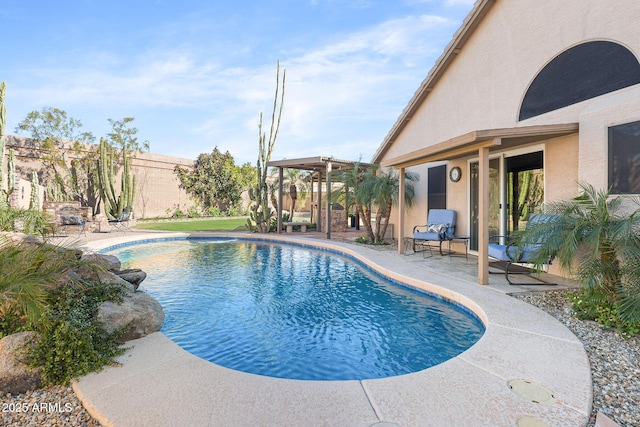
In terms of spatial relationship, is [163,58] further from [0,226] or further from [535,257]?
[535,257]

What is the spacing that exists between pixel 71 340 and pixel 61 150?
18972 mm

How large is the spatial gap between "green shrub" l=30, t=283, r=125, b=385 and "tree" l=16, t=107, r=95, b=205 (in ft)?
53.7

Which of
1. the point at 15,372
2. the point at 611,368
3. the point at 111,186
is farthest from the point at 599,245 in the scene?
the point at 111,186

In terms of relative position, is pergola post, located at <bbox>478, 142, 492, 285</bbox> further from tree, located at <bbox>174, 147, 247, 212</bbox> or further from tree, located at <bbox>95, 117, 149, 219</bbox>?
tree, located at <bbox>174, 147, 247, 212</bbox>

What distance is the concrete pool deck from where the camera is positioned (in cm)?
223

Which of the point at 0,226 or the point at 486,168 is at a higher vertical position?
the point at 486,168

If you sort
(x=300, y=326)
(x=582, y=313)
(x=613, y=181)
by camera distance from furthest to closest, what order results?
1. (x=613, y=181)
2. (x=300, y=326)
3. (x=582, y=313)

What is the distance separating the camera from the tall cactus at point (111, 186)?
16.8m

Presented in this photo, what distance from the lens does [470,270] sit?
7.14 m

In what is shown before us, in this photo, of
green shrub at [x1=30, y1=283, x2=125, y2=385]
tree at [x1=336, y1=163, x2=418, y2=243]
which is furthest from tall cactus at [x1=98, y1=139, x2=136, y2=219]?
green shrub at [x1=30, y1=283, x2=125, y2=385]

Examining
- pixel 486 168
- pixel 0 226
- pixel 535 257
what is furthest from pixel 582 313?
pixel 0 226

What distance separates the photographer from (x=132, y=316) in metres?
3.62

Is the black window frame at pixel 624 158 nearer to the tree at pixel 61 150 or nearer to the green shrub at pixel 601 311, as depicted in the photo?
the green shrub at pixel 601 311

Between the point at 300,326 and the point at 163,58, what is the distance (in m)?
13.4
